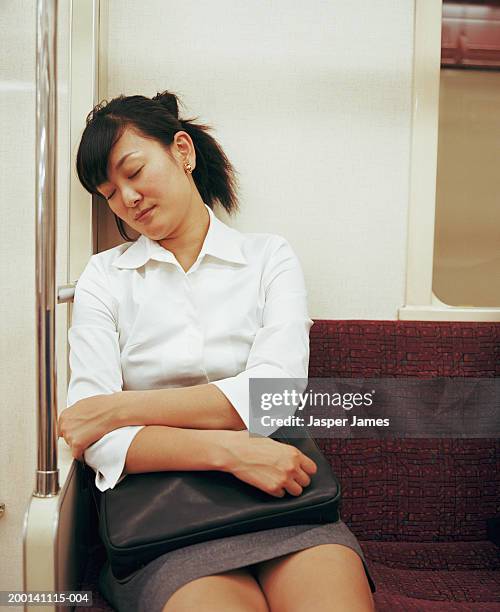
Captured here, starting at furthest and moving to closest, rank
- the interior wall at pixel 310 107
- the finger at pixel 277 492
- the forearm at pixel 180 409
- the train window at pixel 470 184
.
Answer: the train window at pixel 470 184
the interior wall at pixel 310 107
the forearm at pixel 180 409
the finger at pixel 277 492

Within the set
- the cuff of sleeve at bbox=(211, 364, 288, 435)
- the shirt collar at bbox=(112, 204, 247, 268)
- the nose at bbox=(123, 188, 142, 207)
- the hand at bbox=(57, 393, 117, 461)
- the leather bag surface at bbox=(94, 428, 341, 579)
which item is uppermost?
the nose at bbox=(123, 188, 142, 207)

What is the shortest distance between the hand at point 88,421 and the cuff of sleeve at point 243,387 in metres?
0.22

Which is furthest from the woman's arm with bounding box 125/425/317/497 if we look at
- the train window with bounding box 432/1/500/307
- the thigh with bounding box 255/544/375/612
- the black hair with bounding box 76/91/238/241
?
the train window with bounding box 432/1/500/307

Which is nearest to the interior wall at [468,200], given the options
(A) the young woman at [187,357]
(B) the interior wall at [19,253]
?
(A) the young woman at [187,357]

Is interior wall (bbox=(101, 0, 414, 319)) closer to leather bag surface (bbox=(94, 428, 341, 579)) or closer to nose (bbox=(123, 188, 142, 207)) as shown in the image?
nose (bbox=(123, 188, 142, 207))

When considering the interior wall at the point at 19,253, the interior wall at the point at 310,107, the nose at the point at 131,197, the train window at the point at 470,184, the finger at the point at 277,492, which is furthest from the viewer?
the train window at the point at 470,184

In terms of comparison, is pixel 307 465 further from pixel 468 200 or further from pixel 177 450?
pixel 468 200

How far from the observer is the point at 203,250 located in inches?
60.1

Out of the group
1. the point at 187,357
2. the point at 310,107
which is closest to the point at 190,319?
the point at 187,357

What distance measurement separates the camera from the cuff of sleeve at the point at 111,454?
1.23m

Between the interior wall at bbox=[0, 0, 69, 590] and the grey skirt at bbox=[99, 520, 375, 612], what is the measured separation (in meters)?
0.66

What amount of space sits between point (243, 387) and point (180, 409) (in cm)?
14

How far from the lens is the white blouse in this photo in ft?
4.48

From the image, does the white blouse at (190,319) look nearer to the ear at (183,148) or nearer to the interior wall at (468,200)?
the ear at (183,148)
